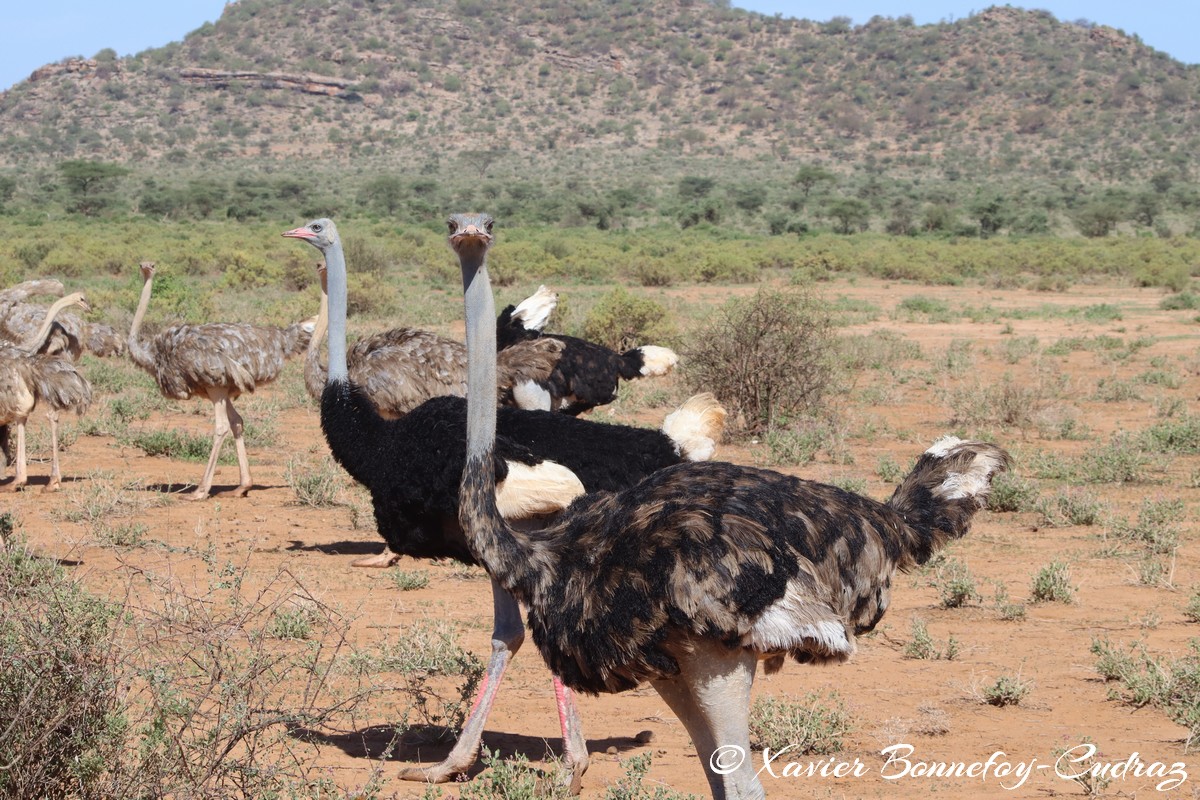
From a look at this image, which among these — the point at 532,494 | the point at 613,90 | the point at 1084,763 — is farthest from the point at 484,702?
the point at 613,90

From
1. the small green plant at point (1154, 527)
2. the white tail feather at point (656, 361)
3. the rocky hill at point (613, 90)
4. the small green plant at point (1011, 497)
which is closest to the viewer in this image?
the small green plant at point (1154, 527)

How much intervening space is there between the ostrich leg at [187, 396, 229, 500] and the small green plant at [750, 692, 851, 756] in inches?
202

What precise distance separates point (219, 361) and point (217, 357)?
3 cm

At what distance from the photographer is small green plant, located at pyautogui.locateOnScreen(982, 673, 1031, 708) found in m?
5.11

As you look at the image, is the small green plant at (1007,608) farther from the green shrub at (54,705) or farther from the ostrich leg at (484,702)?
the green shrub at (54,705)

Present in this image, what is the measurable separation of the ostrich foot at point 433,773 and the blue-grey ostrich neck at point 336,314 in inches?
77.5

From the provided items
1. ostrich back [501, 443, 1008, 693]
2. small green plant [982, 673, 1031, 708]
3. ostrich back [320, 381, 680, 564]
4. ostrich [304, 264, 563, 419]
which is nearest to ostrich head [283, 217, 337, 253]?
ostrich [304, 264, 563, 419]

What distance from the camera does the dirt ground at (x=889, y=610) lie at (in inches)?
179

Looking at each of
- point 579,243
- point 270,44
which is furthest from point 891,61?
point 579,243

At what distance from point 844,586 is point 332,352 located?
322 centimetres

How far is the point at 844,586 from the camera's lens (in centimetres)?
343

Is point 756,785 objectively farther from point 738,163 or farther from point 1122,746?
point 738,163

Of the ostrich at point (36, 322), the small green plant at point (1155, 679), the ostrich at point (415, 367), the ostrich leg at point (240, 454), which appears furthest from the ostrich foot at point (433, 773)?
the ostrich at point (36, 322)

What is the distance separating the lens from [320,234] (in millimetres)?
6648
